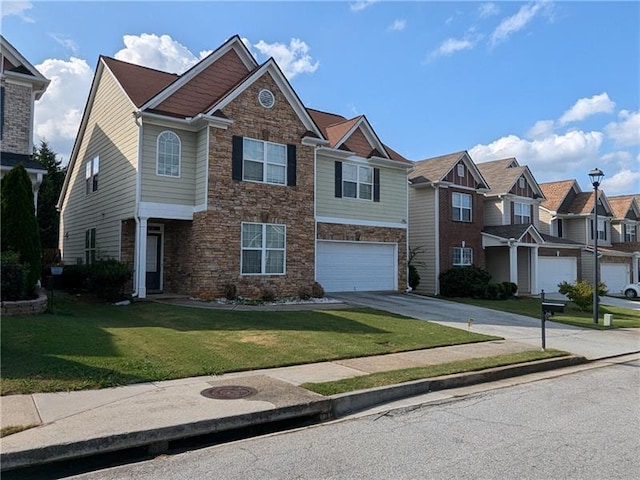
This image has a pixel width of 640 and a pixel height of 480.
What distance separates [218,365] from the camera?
8656mm

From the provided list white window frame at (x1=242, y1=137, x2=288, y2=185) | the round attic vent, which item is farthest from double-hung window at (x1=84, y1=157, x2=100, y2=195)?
the round attic vent

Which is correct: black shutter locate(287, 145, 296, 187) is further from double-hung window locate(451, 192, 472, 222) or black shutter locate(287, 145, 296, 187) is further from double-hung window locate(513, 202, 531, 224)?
double-hung window locate(513, 202, 531, 224)

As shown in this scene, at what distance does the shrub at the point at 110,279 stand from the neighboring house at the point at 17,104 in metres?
3.28

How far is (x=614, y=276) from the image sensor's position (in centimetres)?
3944

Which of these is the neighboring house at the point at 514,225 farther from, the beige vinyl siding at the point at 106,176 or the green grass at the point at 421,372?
the beige vinyl siding at the point at 106,176

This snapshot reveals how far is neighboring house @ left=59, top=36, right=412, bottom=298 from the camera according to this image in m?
17.6

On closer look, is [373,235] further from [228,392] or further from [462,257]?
[228,392]

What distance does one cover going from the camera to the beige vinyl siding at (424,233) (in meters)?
27.2

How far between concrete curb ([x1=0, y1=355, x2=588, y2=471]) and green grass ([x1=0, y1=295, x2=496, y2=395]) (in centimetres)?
204

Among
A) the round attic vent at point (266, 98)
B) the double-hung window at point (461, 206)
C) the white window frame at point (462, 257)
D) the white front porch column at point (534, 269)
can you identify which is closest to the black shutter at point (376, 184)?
the double-hung window at point (461, 206)

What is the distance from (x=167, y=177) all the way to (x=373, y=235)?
9.45m

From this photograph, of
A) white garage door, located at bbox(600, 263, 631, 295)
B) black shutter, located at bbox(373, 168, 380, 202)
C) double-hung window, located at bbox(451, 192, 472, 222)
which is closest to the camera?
black shutter, located at bbox(373, 168, 380, 202)

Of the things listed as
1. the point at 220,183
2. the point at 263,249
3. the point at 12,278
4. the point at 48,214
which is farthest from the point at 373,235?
the point at 48,214

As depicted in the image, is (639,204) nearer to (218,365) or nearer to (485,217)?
(485,217)
